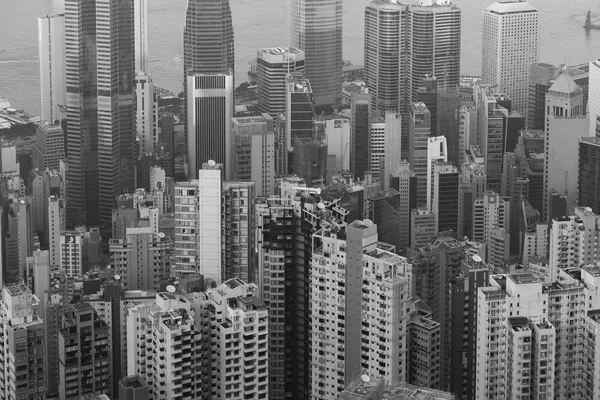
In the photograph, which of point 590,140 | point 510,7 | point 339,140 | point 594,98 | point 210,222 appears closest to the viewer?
point 210,222

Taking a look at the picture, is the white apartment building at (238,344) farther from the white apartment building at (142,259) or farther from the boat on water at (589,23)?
the boat on water at (589,23)

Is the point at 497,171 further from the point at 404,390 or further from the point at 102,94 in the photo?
the point at 404,390

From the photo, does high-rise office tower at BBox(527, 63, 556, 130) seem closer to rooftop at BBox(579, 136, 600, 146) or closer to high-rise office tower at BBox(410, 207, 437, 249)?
rooftop at BBox(579, 136, 600, 146)

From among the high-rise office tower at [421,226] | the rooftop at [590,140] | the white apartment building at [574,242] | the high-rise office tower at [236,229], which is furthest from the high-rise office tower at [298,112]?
the high-rise office tower at [236,229]

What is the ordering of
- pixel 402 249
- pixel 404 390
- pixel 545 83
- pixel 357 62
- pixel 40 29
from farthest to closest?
pixel 357 62, pixel 545 83, pixel 40 29, pixel 402 249, pixel 404 390

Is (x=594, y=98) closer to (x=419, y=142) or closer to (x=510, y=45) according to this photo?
(x=419, y=142)

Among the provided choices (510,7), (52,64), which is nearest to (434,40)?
(510,7)

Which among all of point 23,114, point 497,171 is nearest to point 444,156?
point 497,171
